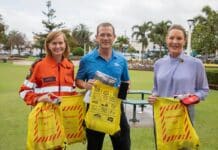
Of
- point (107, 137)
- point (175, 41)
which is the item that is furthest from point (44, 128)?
point (107, 137)

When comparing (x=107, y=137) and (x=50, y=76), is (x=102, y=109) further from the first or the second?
(x=107, y=137)

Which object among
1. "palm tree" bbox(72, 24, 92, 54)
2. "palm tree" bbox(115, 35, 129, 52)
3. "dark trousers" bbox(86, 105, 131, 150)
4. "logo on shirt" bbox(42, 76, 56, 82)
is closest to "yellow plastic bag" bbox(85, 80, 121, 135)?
"dark trousers" bbox(86, 105, 131, 150)

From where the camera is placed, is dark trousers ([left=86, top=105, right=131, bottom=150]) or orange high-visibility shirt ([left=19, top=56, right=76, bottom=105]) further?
dark trousers ([left=86, top=105, right=131, bottom=150])

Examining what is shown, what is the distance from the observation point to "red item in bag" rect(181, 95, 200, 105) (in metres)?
3.93

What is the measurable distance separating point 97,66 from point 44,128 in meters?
0.87

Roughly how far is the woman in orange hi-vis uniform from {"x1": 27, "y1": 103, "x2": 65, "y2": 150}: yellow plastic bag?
0.11 m

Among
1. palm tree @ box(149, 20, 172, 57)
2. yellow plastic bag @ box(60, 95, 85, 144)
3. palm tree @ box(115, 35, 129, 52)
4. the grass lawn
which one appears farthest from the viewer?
palm tree @ box(115, 35, 129, 52)

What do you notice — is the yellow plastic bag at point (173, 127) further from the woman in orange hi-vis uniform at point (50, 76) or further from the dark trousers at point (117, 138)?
the woman in orange hi-vis uniform at point (50, 76)

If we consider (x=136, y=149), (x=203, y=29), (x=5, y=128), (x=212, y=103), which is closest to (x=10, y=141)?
(x=5, y=128)

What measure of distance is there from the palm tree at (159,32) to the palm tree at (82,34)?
76.7ft

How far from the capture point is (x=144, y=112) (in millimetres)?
10766

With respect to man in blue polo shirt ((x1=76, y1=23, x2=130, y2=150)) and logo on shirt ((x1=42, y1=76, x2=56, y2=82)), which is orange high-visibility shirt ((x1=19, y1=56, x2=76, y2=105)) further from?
man in blue polo shirt ((x1=76, y1=23, x2=130, y2=150))

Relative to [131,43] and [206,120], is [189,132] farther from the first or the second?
[131,43]

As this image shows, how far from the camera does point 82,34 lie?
90.1 metres
